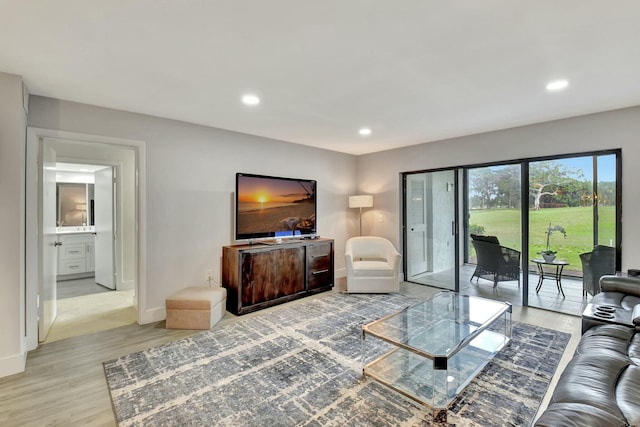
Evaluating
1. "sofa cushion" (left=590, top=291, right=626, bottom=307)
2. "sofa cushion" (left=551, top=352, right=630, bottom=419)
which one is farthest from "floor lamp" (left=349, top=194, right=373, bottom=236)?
"sofa cushion" (left=551, top=352, right=630, bottom=419)

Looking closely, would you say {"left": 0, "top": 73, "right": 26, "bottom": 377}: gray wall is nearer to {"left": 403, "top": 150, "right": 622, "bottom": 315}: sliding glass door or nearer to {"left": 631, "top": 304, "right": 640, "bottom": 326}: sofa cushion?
{"left": 631, "top": 304, "right": 640, "bottom": 326}: sofa cushion

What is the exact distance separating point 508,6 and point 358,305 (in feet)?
11.4

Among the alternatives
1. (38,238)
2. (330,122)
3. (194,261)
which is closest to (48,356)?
(38,238)

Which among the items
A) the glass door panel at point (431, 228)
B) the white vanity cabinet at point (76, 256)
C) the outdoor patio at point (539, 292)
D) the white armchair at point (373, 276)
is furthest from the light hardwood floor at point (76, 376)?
the white vanity cabinet at point (76, 256)

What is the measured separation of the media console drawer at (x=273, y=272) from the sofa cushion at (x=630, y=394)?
11.0ft

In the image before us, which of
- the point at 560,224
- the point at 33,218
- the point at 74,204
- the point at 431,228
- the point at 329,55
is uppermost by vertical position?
the point at 329,55

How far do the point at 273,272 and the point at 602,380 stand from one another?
3.34 meters

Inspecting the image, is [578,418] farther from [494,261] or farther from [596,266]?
[494,261]

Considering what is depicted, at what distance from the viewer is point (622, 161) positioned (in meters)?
3.36

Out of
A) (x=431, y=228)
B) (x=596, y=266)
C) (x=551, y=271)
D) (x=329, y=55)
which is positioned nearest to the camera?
(x=329, y=55)

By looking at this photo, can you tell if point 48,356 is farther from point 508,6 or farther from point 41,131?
point 508,6

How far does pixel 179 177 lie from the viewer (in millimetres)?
3752

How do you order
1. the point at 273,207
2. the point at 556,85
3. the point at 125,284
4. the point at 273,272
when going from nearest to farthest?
the point at 556,85 → the point at 273,272 → the point at 273,207 → the point at 125,284

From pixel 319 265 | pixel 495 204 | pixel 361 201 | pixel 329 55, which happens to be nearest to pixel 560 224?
pixel 495 204
